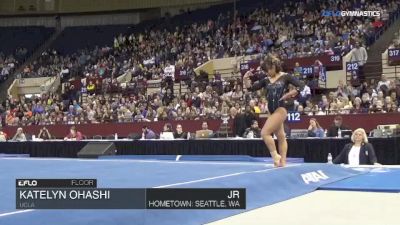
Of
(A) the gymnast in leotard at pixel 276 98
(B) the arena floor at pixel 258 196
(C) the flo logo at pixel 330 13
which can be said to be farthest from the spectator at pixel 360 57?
(A) the gymnast in leotard at pixel 276 98

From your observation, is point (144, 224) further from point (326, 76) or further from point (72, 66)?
point (72, 66)

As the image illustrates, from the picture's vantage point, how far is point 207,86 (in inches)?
760

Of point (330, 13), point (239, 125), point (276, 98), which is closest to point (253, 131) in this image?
point (239, 125)

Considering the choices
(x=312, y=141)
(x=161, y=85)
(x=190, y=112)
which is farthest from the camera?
(x=161, y=85)

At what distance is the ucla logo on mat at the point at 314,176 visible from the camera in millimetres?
6075

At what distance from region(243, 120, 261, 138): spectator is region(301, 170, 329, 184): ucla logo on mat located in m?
6.19

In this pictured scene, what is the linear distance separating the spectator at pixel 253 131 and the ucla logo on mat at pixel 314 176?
6.19 metres

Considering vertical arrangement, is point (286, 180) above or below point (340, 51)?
below

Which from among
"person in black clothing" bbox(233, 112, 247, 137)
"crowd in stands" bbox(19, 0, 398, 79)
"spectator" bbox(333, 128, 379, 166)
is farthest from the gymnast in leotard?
"crowd in stands" bbox(19, 0, 398, 79)

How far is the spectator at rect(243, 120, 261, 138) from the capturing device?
12727mm

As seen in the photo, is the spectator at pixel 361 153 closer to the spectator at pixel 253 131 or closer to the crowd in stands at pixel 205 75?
the spectator at pixel 253 131

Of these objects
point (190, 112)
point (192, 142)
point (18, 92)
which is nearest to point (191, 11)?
point (18, 92)

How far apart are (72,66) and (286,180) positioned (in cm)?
2493

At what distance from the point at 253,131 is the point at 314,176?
663 centimetres
